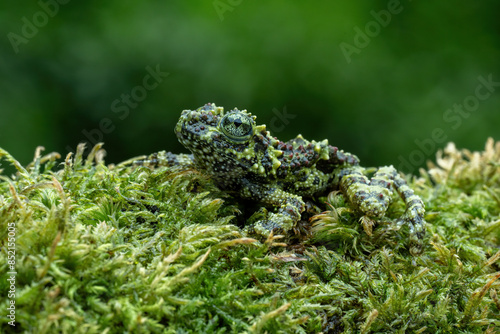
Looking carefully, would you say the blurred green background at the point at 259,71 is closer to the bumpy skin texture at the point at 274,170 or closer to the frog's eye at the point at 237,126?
the bumpy skin texture at the point at 274,170

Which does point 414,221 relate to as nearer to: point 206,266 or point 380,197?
point 380,197

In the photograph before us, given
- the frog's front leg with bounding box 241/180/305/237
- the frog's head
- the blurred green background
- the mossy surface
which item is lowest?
the mossy surface

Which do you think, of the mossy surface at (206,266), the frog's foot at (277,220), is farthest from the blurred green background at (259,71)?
the frog's foot at (277,220)

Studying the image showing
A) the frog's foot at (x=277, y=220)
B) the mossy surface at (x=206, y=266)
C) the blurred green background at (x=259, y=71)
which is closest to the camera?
the mossy surface at (x=206, y=266)

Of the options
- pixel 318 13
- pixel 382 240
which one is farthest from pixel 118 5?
pixel 382 240

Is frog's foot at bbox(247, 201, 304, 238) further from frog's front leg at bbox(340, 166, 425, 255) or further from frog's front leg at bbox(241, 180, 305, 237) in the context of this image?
frog's front leg at bbox(340, 166, 425, 255)

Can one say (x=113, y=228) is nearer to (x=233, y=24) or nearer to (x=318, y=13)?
(x=233, y=24)

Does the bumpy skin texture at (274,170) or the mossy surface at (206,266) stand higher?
the bumpy skin texture at (274,170)

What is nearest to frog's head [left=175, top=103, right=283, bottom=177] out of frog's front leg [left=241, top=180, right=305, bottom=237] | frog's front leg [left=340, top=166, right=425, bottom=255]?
frog's front leg [left=241, top=180, right=305, bottom=237]

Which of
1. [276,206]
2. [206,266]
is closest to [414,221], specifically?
[276,206]
